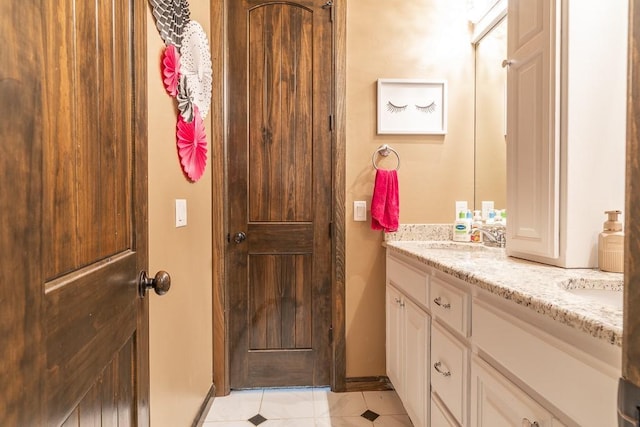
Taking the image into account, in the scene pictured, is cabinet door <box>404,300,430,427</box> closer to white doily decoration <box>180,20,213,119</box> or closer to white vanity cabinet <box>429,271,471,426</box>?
white vanity cabinet <box>429,271,471,426</box>

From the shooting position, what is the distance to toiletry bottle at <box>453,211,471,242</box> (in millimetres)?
1972

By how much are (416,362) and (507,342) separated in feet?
2.45

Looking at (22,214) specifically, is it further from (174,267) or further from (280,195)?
(280,195)

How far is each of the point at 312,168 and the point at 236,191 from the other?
506 mm

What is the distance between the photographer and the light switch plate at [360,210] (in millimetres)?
2070

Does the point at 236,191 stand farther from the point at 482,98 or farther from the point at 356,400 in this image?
the point at 482,98

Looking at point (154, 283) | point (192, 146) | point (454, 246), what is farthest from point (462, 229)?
point (154, 283)

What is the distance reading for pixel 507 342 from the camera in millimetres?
862

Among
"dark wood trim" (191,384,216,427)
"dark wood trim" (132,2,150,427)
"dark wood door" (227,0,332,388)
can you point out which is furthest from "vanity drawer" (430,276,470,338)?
"dark wood trim" (191,384,216,427)

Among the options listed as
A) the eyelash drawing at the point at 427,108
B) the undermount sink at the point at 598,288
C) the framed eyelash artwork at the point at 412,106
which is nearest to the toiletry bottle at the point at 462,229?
the framed eyelash artwork at the point at 412,106

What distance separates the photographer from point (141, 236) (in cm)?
85

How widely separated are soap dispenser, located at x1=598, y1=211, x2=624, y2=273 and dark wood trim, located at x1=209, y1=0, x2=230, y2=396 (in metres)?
1.78

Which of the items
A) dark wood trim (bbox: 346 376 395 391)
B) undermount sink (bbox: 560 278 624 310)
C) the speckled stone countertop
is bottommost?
dark wood trim (bbox: 346 376 395 391)

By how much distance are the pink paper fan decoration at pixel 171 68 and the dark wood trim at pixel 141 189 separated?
0.42 meters
